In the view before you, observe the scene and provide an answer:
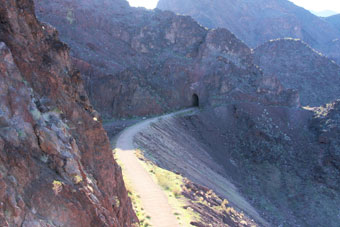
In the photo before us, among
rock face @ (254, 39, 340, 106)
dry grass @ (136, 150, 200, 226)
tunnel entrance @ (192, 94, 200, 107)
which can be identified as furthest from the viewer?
rock face @ (254, 39, 340, 106)

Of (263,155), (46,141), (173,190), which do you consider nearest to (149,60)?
(263,155)

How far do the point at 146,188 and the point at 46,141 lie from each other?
11.0 metres

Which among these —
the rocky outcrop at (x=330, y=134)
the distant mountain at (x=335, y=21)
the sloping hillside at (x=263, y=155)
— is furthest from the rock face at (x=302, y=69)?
the distant mountain at (x=335, y=21)

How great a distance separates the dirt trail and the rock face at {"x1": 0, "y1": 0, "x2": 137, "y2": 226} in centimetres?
324

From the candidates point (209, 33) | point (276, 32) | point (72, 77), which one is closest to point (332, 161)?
point (209, 33)

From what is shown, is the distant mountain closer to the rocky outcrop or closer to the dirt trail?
the rocky outcrop

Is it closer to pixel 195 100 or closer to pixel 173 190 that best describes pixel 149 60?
pixel 195 100

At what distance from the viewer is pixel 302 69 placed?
257 ft

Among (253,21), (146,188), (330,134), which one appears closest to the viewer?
(146,188)

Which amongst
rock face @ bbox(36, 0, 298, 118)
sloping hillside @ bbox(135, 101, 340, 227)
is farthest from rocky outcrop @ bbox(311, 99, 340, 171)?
rock face @ bbox(36, 0, 298, 118)

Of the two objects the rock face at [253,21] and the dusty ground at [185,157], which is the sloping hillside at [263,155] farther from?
the rock face at [253,21]

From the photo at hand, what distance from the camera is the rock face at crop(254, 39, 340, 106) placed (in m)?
72.1

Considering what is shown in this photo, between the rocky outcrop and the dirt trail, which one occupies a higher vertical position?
the rocky outcrop

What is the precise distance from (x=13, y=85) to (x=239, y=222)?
16.9 meters
